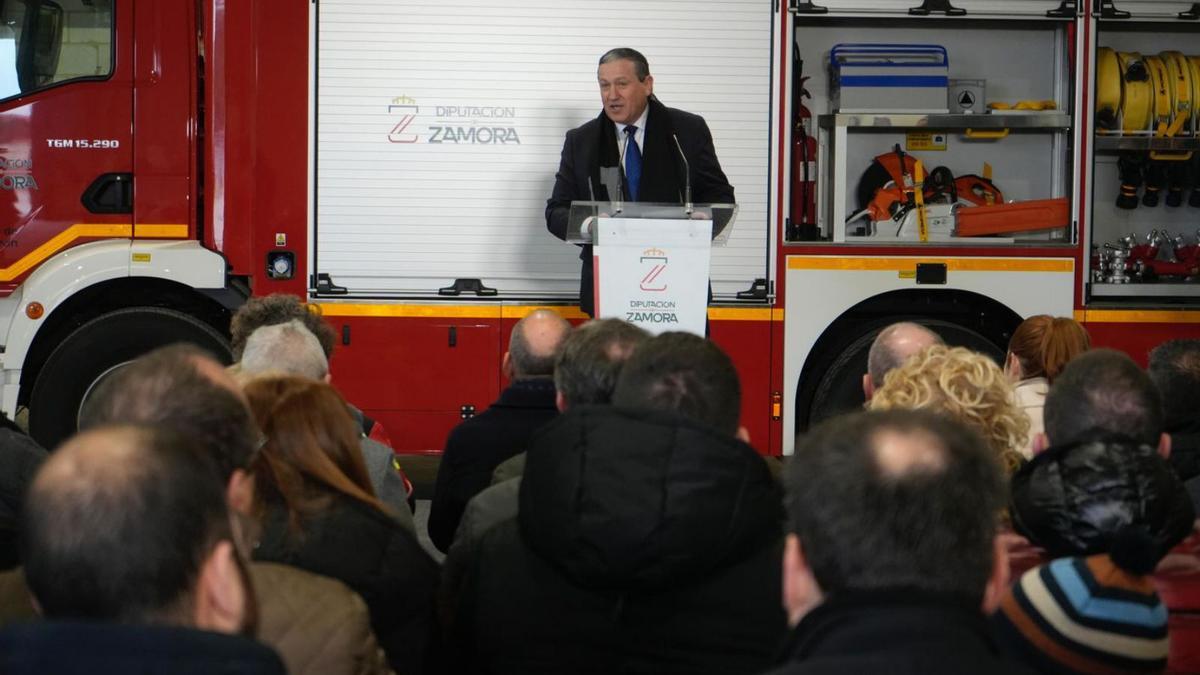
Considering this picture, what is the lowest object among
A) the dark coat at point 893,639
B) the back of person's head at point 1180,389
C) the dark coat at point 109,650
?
the dark coat at point 109,650

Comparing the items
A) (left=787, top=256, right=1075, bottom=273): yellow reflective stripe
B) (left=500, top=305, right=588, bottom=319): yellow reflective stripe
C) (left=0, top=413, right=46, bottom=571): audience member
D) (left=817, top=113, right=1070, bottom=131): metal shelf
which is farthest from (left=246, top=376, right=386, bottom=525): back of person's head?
(left=817, top=113, right=1070, bottom=131): metal shelf

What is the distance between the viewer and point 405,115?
7.39 metres

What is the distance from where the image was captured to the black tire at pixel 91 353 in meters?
7.21

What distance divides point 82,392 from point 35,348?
1.22 feet

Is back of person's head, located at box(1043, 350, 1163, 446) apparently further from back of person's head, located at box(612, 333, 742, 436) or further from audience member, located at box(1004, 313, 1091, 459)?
audience member, located at box(1004, 313, 1091, 459)

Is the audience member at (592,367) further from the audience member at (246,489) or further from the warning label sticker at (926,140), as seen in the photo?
the warning label sticker at (926,140)

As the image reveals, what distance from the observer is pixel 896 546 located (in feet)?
5.18

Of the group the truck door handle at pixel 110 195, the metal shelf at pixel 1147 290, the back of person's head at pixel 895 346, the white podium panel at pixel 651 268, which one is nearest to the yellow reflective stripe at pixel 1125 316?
the metal shelf at pixel 1147 290

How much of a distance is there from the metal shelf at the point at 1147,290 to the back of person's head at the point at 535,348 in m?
4.13

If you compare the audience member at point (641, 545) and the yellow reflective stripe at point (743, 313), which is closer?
the audience member at point (641, 545)

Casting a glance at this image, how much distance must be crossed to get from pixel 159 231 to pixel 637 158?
98.5 inches

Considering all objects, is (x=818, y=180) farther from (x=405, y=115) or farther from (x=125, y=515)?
(x=125, y=515)

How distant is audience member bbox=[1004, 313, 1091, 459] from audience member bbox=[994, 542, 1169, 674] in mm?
2686

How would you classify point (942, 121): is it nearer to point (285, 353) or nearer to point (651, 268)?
point (651, 268)
